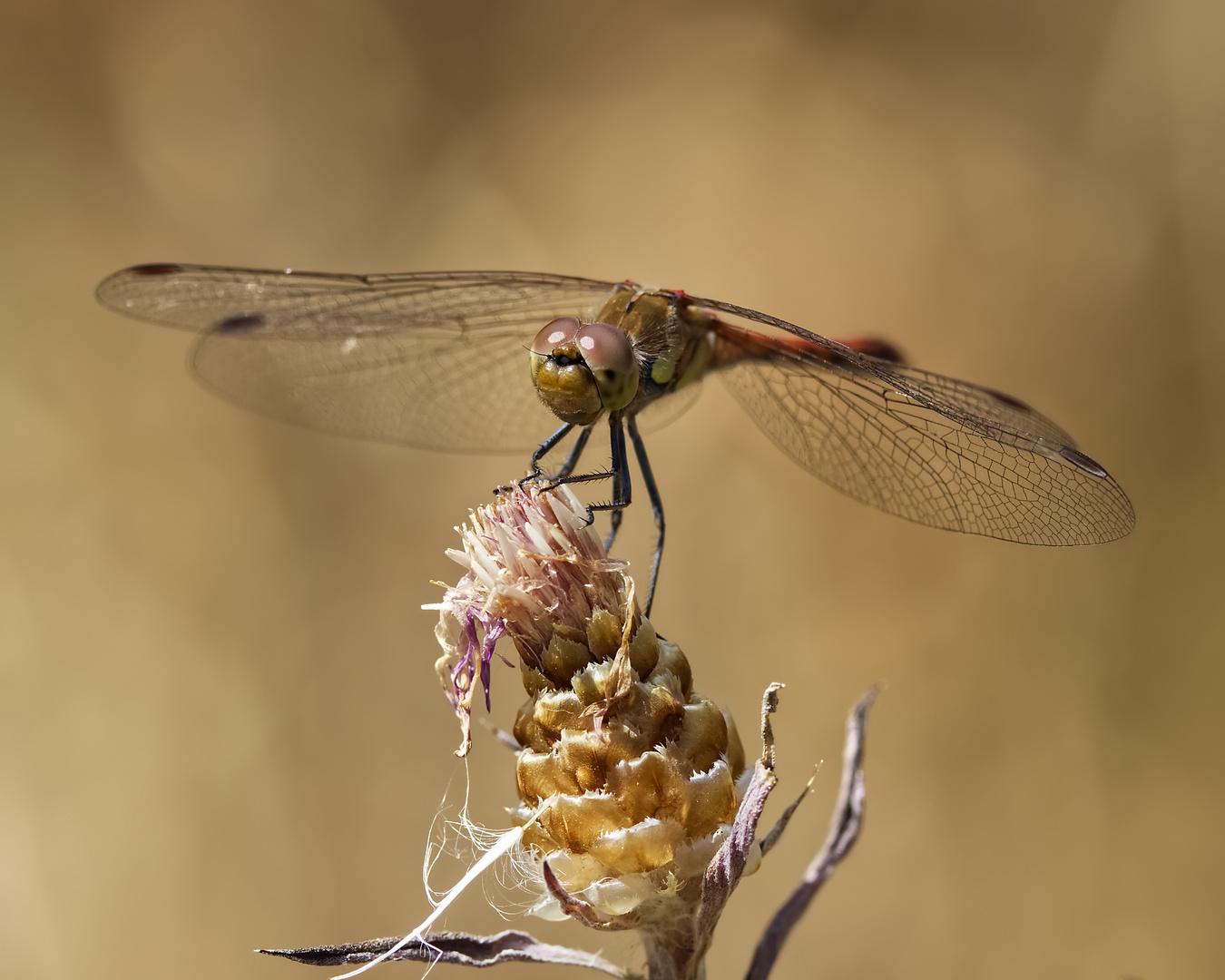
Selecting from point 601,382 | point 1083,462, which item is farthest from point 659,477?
point 1083,462

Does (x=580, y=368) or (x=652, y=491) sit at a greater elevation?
(x=580, y=368)

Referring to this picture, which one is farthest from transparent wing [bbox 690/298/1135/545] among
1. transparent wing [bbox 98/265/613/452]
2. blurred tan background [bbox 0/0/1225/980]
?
blurred tan background [bbox 0/0/1225/980]

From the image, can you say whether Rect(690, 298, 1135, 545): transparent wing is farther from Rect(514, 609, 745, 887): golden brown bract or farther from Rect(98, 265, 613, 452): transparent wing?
Rect(514, 609, 745, 887): golden brown bract

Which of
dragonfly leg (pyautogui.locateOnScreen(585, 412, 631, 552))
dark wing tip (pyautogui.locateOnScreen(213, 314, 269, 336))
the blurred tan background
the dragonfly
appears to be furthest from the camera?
the blurred tan background

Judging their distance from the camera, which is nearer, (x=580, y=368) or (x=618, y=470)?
(x=580, y=368)

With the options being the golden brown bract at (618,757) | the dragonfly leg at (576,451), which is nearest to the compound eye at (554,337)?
the dragonfly leg at (576,451)

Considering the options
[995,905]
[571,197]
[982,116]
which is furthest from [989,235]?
[995,905]

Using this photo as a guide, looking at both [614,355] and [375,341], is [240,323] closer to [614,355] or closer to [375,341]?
[375,341]
